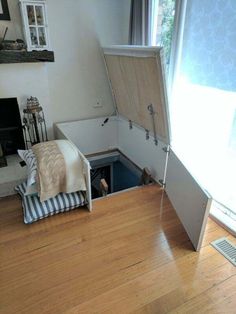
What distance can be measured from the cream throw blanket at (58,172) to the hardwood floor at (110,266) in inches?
9.4

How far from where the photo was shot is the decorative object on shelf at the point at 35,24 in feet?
6.67

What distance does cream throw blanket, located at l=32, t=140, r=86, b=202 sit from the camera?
6.02 feet

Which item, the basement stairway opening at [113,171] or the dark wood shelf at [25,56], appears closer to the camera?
the dark wood shelf at [25,56]

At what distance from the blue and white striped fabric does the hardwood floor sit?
62mm

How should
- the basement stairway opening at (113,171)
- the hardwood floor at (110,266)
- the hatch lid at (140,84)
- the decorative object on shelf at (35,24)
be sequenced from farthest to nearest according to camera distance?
the basement stairway opening at (113,171)
the decorative object on shelf at (35,24)
the hatch lid at (140,84)
the hardwood floor at (110,266)

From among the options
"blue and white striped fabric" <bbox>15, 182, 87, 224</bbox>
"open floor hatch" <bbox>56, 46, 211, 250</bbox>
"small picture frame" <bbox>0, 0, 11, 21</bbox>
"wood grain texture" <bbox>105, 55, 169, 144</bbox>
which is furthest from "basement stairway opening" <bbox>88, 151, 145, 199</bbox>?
"small picture frame" <bbox>0, 0, 11, 21</bbox>

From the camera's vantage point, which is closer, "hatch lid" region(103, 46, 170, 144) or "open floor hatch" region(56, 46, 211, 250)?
"open floor hatch" region(56, 46, 211, 250)

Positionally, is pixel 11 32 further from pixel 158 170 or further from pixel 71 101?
pixel 158 170

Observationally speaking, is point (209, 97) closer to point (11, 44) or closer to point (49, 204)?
point (49, 204)

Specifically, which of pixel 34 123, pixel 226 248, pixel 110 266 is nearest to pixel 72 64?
pixel 34 123

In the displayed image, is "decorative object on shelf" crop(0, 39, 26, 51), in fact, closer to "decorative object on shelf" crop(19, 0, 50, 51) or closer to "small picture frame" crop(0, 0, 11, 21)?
Result: "decorative object on shelf" crop(19, 0, 50, 51)

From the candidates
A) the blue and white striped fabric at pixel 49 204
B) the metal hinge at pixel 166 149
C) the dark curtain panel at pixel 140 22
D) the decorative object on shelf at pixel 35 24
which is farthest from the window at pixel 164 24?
the blue and white striped fabric at pixel 49 204

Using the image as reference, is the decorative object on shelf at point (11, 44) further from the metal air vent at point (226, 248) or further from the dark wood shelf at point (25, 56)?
the metal air vent at point (226, 248)

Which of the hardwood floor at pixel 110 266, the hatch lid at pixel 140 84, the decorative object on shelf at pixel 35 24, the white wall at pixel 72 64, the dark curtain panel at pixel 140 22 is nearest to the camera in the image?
the hardwood floor at pixel 110 266
